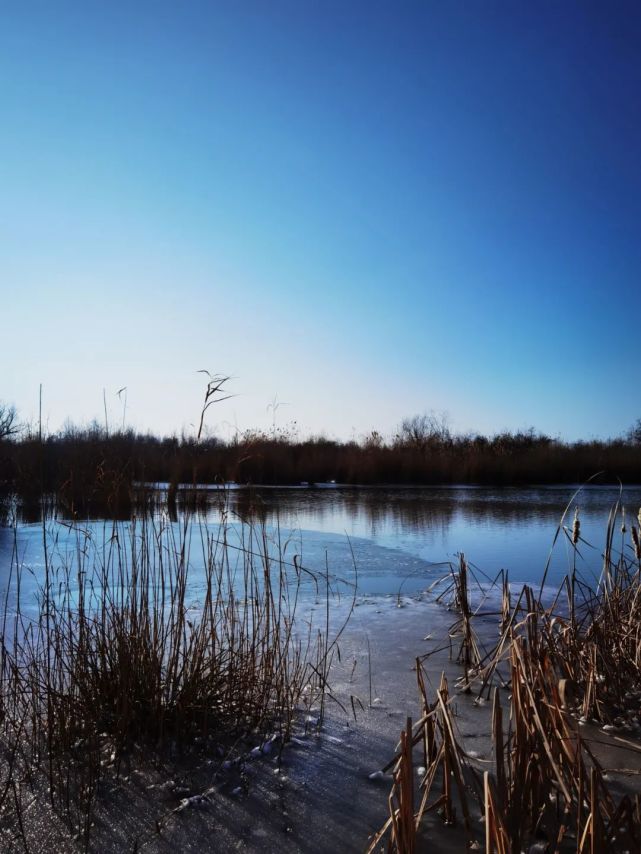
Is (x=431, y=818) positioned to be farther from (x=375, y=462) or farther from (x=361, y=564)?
(x=375, y=462)

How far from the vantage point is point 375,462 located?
21.5m

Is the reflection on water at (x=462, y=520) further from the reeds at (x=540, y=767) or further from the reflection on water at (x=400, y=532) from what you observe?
the reeds at (x=540, y=767)

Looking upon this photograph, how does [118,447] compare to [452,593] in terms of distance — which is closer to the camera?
[118,447]

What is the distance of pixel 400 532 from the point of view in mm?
10406

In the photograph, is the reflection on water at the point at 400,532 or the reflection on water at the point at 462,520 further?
the reflection on water at the point at 462,520

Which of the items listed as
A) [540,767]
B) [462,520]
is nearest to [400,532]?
[462,520]

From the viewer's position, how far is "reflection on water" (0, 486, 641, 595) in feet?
21.9

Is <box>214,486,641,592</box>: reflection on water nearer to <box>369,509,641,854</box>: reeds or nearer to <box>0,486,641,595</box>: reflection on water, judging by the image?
<box>0,486,641,595</box>: reflection on water

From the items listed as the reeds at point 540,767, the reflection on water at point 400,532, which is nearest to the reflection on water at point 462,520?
the reflection on water at point 400,532

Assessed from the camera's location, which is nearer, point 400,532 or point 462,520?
point 400,532

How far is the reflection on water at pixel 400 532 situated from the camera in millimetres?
6684

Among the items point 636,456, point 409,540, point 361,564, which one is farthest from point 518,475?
point 361,564

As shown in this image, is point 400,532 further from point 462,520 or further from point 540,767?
point 540,767

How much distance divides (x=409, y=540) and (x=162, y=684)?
7.22 m
